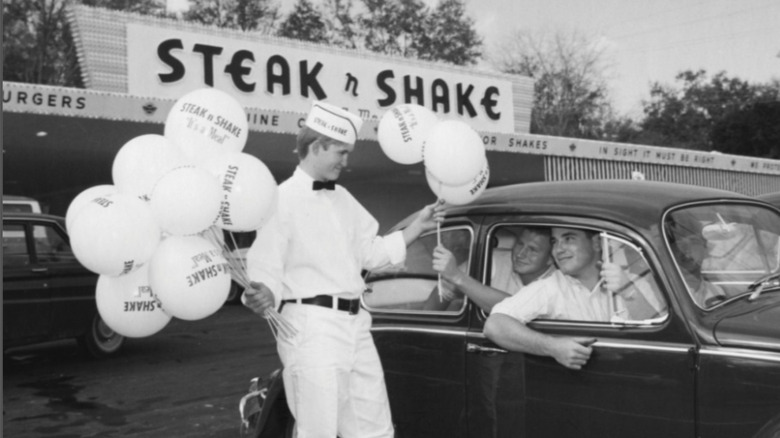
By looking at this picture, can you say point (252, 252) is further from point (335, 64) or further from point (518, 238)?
point (335, 64)

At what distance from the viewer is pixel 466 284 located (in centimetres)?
377

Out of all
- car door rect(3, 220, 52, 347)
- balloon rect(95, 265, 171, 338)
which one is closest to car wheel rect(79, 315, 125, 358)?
car door rect(3, 220, 52, 347)

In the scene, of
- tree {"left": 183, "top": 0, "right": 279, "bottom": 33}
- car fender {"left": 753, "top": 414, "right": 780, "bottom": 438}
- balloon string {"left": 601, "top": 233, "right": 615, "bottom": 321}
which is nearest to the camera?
car fender {"left": 753, "top": 414, "right": 780, "bottom": 438}

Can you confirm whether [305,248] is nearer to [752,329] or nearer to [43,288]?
[752,329]

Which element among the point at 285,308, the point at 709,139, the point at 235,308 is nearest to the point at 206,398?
the point at 285,308

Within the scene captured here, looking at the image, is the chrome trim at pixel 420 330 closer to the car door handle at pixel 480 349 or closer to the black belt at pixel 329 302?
the car door handle at pixel 480 349

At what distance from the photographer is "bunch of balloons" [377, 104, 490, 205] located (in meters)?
3.86

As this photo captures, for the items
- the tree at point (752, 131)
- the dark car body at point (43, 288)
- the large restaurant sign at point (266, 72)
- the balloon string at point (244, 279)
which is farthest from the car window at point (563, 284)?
the tree at point (752, 131)

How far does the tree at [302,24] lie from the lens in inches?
1626

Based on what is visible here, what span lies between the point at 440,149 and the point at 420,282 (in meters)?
0.75

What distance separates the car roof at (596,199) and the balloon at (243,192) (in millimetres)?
1077

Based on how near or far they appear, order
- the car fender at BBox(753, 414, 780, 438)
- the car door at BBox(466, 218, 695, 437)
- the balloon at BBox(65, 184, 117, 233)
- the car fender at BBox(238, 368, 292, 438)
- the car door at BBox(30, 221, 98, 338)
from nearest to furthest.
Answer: the car fender at BBox(753, 414, 780, 438) → the car door at BBox(466, 218, 695, 437) → the balloon at BBox(65, 184, 117, 233) → the car fender at BBox(238, 368, 292, 438) → the car door at BBox(30, 221, 98, 338)

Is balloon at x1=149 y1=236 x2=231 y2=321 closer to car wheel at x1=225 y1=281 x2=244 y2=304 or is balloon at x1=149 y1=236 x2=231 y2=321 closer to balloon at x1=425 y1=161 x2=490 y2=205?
balloon at x1=425 y1=161 x2=490 y2=205

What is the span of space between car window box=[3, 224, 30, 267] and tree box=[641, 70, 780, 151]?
41.5 metres
